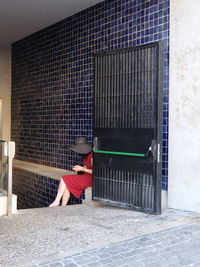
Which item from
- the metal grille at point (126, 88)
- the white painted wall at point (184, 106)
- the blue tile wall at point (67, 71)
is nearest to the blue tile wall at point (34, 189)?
the blue tile wall at point (67, 71)

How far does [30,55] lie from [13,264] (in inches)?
232

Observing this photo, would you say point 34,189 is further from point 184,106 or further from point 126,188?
point 184,106

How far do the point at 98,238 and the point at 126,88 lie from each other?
1.97 m

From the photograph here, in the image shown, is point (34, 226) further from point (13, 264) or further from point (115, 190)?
point (115, 190)

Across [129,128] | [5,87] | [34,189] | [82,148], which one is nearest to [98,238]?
[129,128]

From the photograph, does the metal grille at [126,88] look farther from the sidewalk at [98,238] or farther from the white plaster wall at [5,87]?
the white plaster wall at [5,87]

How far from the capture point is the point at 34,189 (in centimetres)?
641

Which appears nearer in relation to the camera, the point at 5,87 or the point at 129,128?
the point at 129,128

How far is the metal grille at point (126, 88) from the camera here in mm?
4039

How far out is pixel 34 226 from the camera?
346cm

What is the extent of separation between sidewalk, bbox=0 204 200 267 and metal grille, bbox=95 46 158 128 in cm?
116

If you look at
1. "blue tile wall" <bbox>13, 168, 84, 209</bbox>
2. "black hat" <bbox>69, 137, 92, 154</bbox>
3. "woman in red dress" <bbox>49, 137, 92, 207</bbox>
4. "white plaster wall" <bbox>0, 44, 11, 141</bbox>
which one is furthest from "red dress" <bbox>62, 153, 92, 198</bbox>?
"white plaster wall" <bbox>0, 44, 11, 141</bbox>

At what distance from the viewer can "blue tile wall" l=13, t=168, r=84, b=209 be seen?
19.3 ft

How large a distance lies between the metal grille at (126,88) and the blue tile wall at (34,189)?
5.40ft
